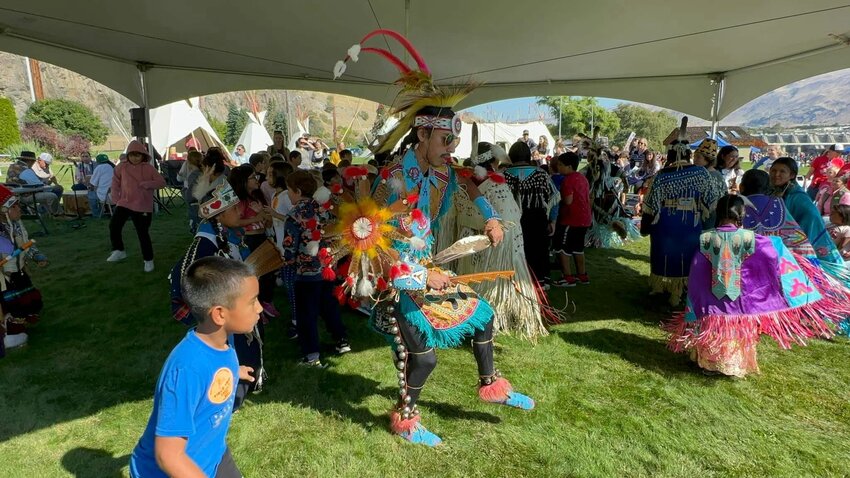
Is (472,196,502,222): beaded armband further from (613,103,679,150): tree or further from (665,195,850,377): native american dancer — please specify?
(613,103,679,150): tree

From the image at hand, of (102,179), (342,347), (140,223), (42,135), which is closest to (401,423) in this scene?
(342,347)

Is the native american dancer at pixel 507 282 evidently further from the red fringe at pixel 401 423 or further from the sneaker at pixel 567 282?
the sneaker at pixel 567 282

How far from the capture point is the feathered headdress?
2502 mm

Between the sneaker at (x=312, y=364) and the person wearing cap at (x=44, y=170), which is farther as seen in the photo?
the person wearing cap at (x=44, y=170)

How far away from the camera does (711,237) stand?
10.9 ft

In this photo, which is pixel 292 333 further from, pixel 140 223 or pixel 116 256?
pixel 116 256

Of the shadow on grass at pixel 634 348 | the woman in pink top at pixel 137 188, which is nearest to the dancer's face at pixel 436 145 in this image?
the shadow on grass at pixel 634 348

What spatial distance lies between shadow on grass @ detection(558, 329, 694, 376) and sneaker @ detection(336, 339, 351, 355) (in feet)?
6.52

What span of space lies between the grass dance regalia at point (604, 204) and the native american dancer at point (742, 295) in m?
3.27

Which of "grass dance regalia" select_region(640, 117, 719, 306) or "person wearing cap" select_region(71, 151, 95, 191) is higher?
"person wearing cap" select_region(71, 151, 95, 191)

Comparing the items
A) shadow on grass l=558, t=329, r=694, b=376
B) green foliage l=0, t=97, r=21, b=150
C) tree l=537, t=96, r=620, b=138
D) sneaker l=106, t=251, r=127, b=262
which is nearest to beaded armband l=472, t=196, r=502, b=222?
shadow on grass l=558, t=329, r=694, b=376

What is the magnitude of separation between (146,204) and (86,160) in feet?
27.9

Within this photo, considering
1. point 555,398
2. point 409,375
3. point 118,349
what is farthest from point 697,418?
point 118,349

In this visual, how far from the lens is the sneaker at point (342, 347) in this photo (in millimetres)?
3844
